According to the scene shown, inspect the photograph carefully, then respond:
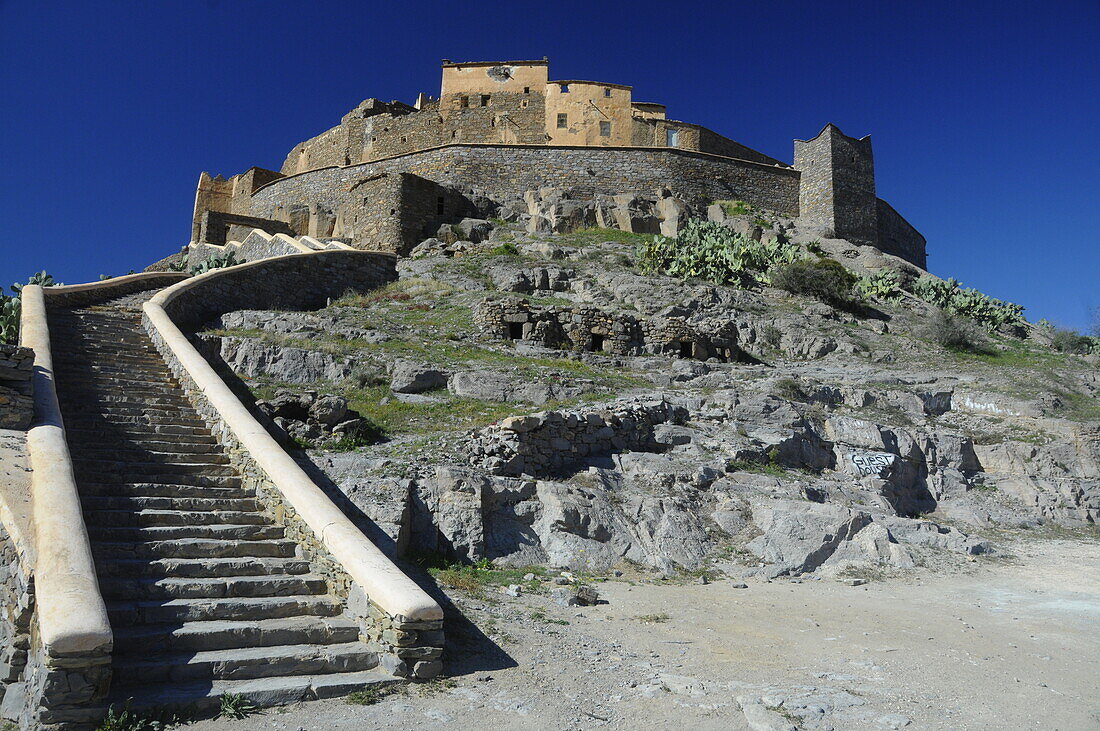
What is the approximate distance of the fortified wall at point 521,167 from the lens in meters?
31.2

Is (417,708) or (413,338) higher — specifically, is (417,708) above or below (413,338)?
below

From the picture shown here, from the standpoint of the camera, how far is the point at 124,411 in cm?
962

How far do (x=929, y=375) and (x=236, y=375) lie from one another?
51.1 feet

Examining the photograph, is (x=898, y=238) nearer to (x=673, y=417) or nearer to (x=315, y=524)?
(x=673, y=417)

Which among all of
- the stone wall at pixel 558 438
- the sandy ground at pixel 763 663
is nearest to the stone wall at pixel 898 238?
the stone wall at pixel 558 438

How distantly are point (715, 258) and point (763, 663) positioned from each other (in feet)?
66.8

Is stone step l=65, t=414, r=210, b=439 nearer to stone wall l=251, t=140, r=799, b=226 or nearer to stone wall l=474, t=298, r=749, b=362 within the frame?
stone wall l=474, t=298, r=749, b=362

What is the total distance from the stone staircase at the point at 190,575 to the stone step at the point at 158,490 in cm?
1

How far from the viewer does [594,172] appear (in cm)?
3400

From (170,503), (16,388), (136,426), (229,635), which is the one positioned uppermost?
(16,388)

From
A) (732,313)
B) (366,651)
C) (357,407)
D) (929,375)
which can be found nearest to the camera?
(366,651)

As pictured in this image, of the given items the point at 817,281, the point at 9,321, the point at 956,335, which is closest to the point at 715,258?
the point at 817,281

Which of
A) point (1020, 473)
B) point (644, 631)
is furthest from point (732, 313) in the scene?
point (644, 631)

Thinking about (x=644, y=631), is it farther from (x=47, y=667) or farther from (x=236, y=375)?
(x=236, y=375)
